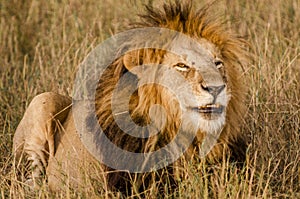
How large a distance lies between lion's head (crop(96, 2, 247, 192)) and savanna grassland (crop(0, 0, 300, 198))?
0.22 m

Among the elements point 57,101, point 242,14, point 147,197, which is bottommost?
point 147,197

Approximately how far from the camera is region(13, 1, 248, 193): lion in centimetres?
→ 360

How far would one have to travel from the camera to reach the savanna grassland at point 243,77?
12.3 ft

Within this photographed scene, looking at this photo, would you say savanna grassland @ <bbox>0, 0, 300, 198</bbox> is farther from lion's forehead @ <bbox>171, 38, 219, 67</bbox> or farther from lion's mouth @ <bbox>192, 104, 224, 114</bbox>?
lion's forehead @ <bbox>171, 38, 219, 67</bbox>

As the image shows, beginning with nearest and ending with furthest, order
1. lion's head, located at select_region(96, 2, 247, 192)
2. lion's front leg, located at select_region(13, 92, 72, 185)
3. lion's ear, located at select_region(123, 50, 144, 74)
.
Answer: lion's head, located at select_region(96, 2, 247, 192), lion's ear, located at select_region(123, 50, 144, 74), lion's front leg, located at select_region(13, 92, 72, 185)

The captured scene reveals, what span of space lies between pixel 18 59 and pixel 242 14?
86.9 inches

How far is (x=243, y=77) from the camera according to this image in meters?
4.46

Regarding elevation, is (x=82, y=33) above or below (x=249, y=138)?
above

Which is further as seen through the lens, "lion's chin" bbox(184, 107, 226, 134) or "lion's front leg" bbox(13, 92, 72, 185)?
"lion's front leg" bbox(13, 92, 72, 185)

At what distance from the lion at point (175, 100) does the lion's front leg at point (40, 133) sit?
308 mm

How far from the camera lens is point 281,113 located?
15.7 feet

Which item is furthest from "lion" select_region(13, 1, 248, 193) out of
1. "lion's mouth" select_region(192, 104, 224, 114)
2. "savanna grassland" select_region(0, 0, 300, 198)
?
"savanna grassland" select_region(0, 0, 300, 198)

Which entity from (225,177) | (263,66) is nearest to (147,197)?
(225,177)

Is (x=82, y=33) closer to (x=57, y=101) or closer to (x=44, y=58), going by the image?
(x=44, y=58)
